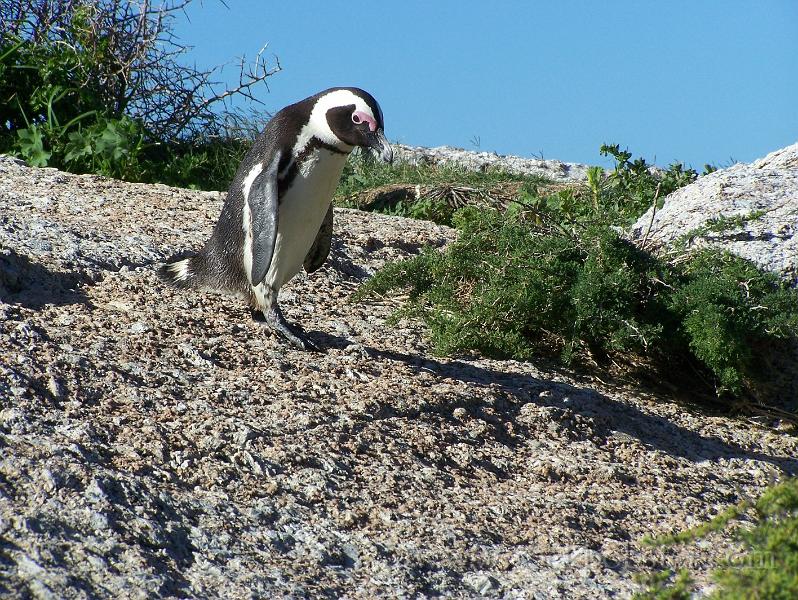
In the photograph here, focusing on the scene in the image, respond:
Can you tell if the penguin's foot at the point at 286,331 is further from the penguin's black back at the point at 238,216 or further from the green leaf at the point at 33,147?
the green leaf at the point at 33,147

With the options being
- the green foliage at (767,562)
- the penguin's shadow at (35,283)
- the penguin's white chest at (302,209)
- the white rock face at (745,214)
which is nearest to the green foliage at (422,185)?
the white rock face at (745,214)

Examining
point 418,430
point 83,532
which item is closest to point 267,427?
point 418,430

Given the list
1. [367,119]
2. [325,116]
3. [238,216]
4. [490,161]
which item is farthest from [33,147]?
[490,161]

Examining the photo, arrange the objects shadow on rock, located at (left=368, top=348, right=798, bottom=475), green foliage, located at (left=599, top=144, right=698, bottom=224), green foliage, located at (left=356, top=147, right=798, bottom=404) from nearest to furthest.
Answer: shadow on rock, located at (left=368, top=348, right=798, bottom=475) < green foliage, located at (left=356, top=147, right=798, bottom=404) < green foliage, located at (left=599, top=144, right=698, bottom=224)

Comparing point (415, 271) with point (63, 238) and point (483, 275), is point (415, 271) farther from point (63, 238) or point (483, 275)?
point (63, 238)

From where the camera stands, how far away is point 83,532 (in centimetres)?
248

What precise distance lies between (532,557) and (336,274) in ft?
8.81

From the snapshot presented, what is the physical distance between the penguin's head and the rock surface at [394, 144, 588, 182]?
17.9 feet

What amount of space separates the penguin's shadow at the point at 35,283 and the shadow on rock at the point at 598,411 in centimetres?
128

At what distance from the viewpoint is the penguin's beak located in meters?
3.81

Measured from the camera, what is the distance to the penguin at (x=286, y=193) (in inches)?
155

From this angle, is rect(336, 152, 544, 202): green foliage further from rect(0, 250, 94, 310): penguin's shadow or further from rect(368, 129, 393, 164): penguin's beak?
rect(368, 129, 393, 164): penguin's beak

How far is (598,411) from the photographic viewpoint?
13.2ft

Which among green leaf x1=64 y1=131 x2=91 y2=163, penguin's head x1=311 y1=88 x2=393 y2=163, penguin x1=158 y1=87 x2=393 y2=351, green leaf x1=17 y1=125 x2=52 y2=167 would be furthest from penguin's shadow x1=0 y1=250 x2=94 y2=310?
green leaf x1=64 y1=131 x2=91 y2=163
